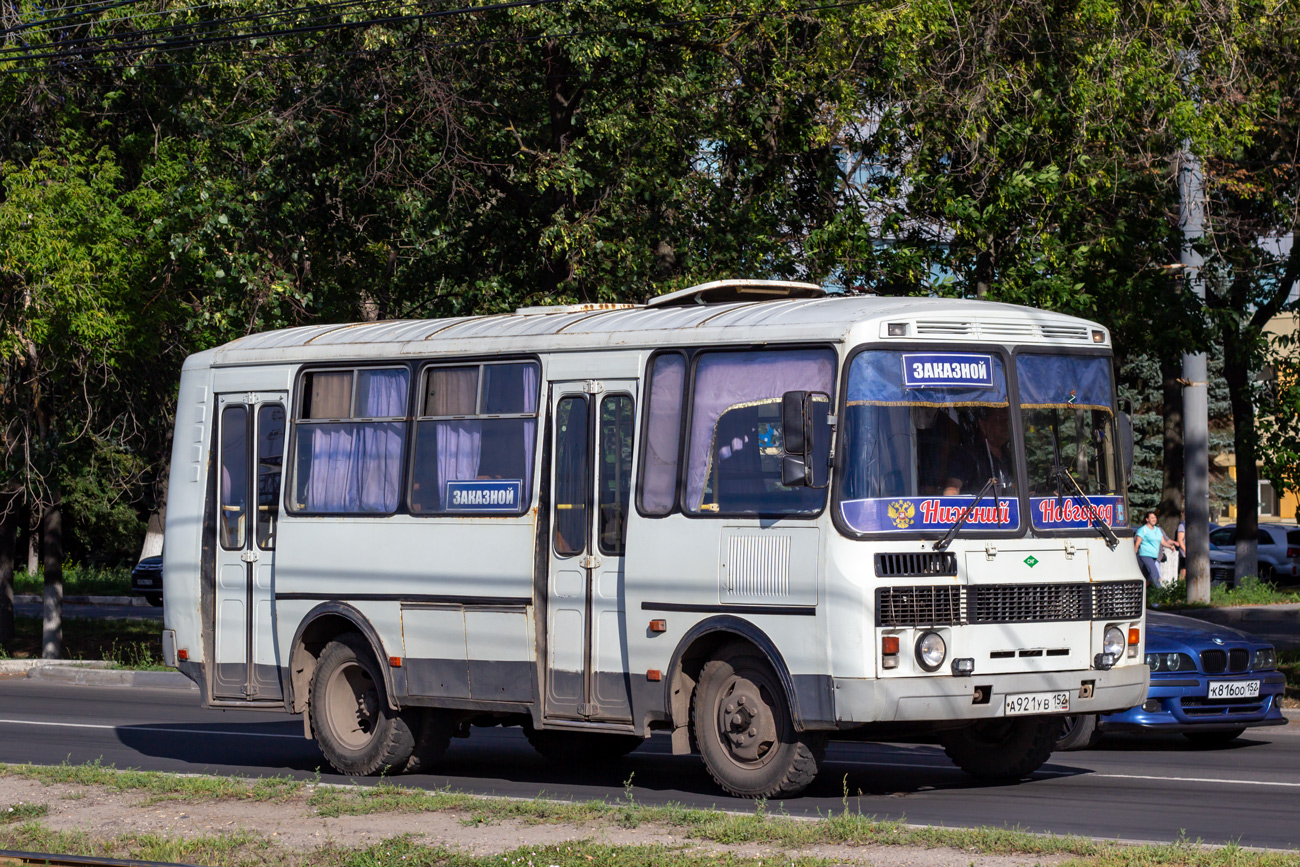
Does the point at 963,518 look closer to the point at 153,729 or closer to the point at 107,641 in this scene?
the point at 153,729

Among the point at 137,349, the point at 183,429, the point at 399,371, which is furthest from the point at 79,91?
the point at 399,371

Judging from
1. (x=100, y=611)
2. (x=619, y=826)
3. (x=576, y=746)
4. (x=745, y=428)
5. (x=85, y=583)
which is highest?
(x=745, y=428)

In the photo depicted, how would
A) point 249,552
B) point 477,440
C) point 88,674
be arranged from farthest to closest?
point 88,674 → point 249,552 → point 477,440

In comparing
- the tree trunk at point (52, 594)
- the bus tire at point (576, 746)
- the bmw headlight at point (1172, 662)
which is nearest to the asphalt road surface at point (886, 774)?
the bus tire at point (576, 746)

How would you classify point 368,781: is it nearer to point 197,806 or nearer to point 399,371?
point 197,806

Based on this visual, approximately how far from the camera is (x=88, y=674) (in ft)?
74.1

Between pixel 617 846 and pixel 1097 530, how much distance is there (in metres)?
3.82

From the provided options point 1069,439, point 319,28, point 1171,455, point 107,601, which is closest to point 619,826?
point 1069,439

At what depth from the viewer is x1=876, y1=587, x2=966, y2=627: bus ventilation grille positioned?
9633 millimetres

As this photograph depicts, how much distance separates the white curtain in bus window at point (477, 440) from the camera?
11.4 metres

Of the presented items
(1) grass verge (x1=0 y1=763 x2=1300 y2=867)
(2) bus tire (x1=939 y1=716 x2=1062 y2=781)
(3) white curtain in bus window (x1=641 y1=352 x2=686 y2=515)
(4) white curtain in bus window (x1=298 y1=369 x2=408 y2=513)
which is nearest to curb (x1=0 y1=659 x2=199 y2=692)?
(4) white curtain in bus window (x1=298 y1=369 x2=408 y2=513)

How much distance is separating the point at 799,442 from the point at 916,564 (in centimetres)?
94

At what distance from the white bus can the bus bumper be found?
2 centimetres

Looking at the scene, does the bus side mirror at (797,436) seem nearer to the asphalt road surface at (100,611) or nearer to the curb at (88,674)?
the curb at (88,674)
